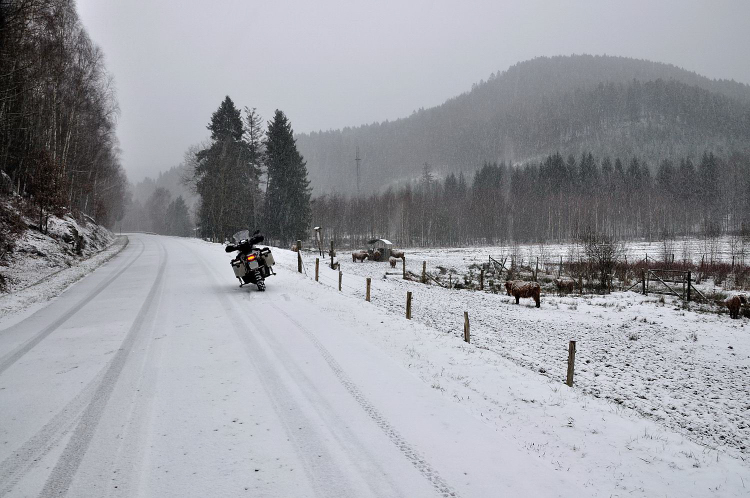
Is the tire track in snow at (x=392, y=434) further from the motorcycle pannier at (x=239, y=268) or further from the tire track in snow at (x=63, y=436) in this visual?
the motorcycle pannier at (x=239, y=268)

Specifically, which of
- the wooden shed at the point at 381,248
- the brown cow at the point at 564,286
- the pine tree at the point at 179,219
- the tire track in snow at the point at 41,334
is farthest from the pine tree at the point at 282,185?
the pine tree at the point at 179,219

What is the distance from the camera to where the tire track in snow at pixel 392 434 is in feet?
11.3

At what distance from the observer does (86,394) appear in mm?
4941

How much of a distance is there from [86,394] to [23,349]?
3.03 meters

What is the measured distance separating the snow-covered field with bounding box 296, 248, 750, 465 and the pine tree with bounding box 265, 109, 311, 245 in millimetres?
30650

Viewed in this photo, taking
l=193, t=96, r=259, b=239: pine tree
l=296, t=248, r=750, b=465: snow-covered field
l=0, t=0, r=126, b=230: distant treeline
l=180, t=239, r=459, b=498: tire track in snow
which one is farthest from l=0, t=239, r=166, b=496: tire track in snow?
l=193, t=96, r=259, b=239: pine tree

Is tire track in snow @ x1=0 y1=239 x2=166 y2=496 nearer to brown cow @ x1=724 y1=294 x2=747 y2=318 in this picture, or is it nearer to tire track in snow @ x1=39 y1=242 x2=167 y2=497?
tire track in snow @ x1=39 y1=242 x2=167 y2=497

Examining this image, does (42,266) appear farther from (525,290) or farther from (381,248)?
(381,248)

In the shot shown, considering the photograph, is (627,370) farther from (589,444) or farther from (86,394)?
(86,394)

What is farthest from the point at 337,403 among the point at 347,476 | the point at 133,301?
the point at 133,301

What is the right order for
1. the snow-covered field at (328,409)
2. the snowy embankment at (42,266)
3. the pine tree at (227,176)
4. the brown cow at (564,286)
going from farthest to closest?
the pine tree at (227,176) → the brown cow at (564,286) → the snowy embankment at (42,266) → the snow-covered field at (328,409)

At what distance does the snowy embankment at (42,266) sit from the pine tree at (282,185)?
930 inches

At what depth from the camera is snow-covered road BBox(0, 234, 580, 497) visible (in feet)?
11.1

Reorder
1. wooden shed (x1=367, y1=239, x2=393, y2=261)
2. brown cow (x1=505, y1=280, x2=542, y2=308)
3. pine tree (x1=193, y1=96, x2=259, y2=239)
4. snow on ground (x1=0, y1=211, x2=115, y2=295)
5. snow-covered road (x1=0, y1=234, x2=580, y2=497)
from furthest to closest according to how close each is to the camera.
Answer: pine tree (x1=193, y1=96, x2=259, y2=239) < wooden shed (x1=367, y1=239, x2=393, y2=261) < brown cow (x1=505, y1=280, x2=542, y2=308) < snow on ground (x1=0, y1=211, x2=115, y2=295) < snow-covered road (x1=0, y1=234, x2=580, y2=497)
